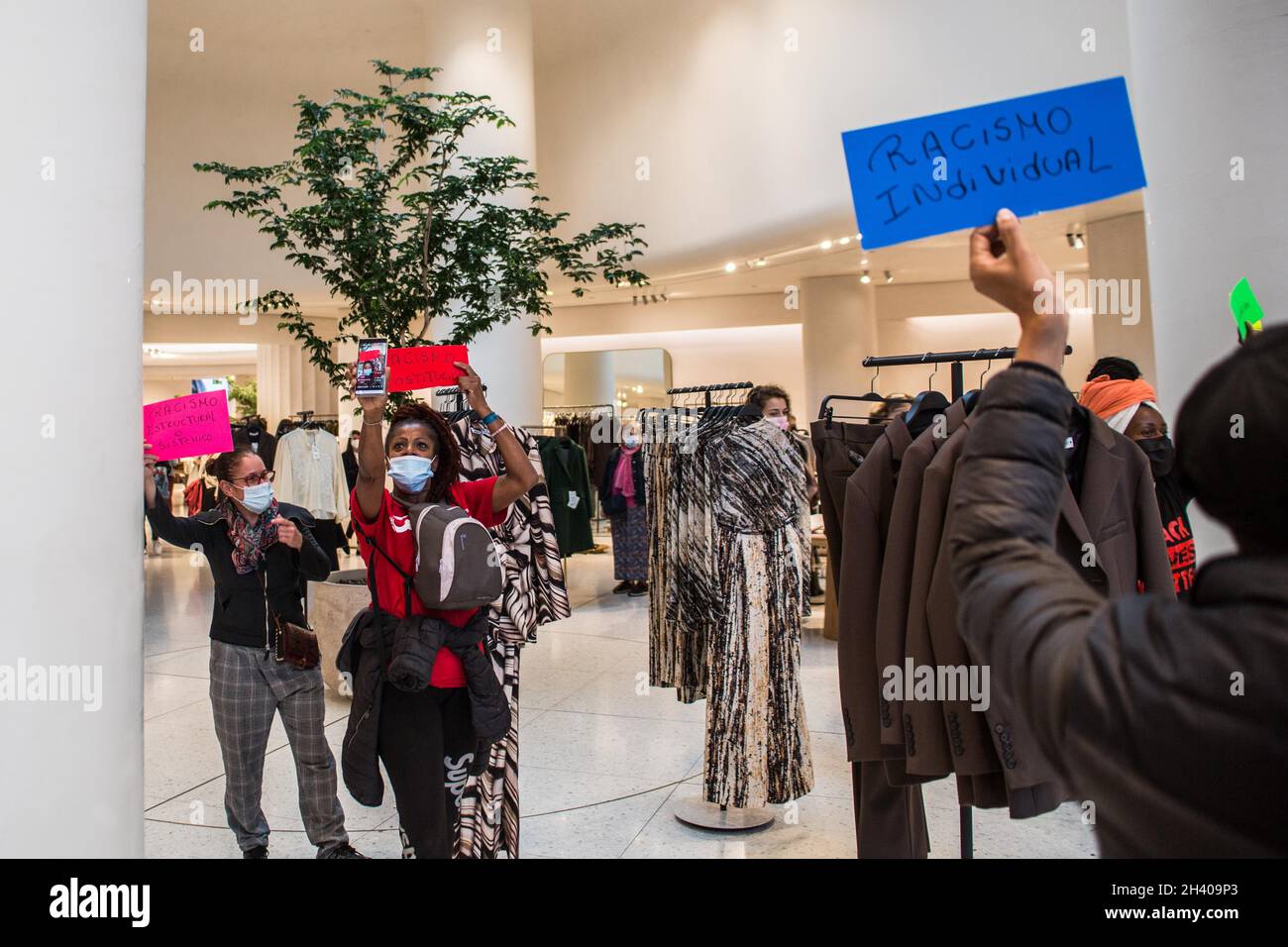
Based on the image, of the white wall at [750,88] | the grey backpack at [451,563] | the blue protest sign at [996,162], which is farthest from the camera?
the white wall at [750,88]

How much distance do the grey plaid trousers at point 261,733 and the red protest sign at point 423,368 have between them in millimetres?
1064

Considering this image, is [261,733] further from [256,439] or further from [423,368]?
[256,439]

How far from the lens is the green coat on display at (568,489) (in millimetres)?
8758

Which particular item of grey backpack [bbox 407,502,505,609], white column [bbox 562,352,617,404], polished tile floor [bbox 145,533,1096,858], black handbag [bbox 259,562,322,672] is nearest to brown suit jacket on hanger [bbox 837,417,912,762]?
grey backpack [bbox 407,502,505,609]

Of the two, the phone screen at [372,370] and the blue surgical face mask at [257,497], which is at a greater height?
the phone screen at [372,370]

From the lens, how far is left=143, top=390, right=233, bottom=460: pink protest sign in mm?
2951

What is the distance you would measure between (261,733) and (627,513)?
5.95 meters

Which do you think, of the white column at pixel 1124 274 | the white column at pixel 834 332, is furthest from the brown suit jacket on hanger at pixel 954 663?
the white column at pixel 834 332

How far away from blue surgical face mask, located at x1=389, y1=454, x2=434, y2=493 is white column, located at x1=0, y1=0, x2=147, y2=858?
0.90 m

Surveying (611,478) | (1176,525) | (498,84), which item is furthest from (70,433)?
(498,84)

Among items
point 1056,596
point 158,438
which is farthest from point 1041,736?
point 158,438

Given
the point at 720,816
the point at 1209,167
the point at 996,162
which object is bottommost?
the point at 720,816

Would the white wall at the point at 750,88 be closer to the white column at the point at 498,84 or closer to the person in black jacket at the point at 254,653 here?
the white column at the point at 498,84

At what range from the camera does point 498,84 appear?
9641 millimetres
